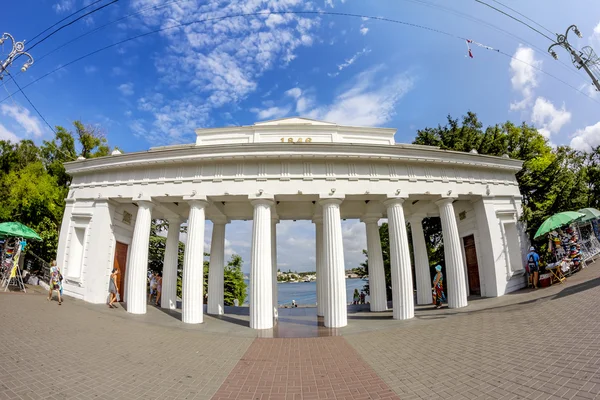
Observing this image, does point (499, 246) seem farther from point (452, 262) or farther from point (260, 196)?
point (260, 196)

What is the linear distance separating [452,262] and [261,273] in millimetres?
9845

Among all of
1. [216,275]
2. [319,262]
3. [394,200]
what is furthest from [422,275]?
[216,275]

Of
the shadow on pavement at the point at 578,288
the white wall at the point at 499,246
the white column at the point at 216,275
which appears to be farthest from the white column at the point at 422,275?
the white column at the point at 216,275

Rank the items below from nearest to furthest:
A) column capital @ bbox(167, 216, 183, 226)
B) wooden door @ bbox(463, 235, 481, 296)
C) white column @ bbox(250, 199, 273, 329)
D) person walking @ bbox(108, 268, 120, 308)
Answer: white column @ bbox(250, 199, 273, 329), person walking @ bbox(108, 268, 120, 308), wooden door @ bbox(463, 235, 481, 296), column capital @ bbox(167, 216, 183, 226)

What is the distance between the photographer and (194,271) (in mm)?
11578

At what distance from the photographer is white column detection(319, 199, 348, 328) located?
10.9 m

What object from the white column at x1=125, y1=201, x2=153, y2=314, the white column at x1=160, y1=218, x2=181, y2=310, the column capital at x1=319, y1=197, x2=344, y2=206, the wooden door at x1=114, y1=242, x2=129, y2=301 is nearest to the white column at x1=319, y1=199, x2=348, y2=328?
the column capital at x1=319, y1=197, x2=344, y2=206

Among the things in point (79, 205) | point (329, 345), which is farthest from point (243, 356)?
point (79, 205)

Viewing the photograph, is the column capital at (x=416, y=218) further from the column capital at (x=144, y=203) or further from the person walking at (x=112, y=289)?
the person walking at (x=112, y=289)

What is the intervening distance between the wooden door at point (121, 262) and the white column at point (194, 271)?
5.85m

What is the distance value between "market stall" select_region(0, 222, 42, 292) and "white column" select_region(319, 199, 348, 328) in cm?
1589

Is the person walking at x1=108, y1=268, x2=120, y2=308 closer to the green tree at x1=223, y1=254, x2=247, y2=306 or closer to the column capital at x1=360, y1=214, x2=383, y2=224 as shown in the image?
the column capital at x1=360, y1=214, x2=383, y2=224

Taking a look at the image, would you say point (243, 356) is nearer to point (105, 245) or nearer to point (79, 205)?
point (105, 245)

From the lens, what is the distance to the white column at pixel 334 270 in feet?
35.7
